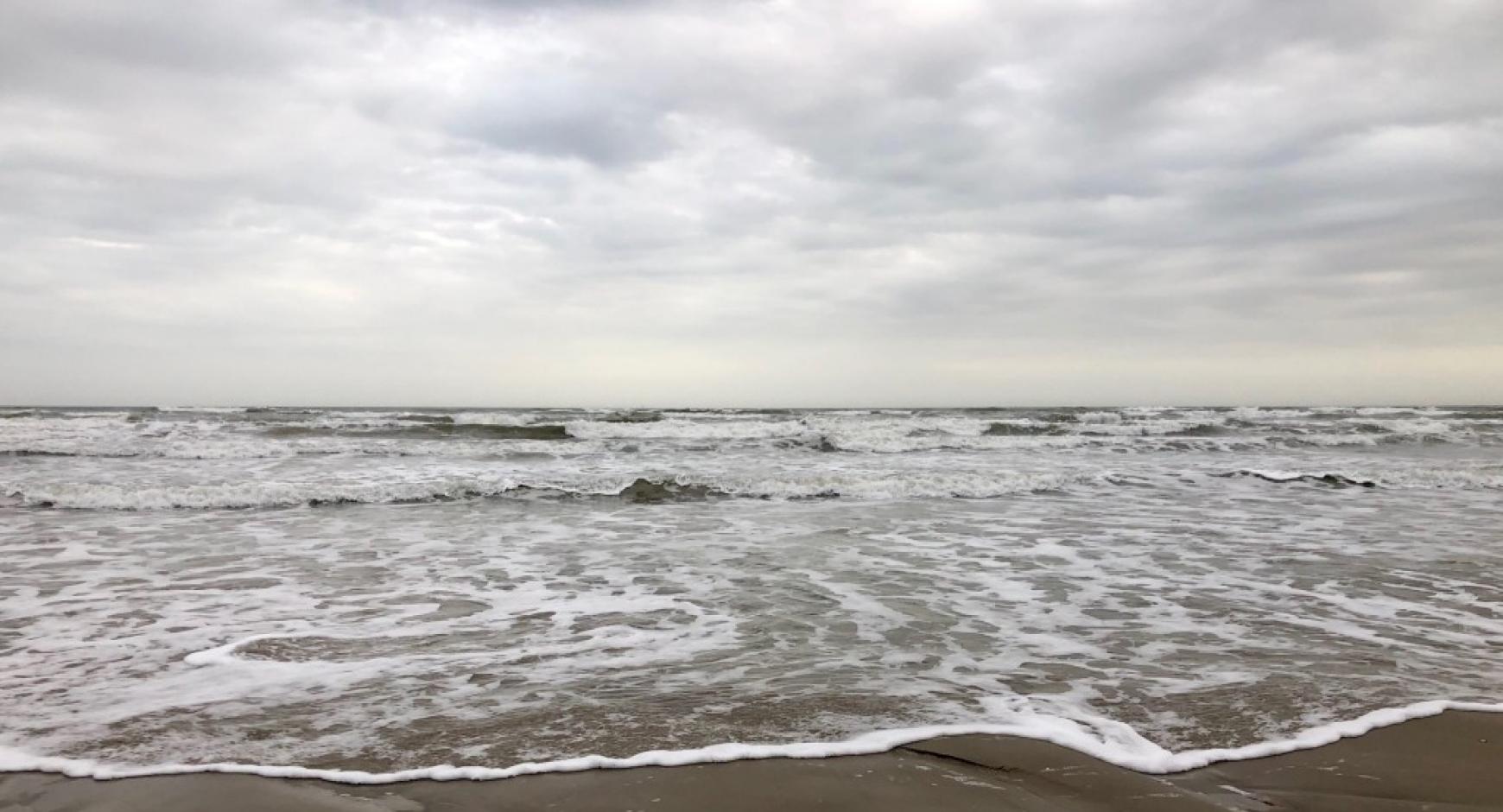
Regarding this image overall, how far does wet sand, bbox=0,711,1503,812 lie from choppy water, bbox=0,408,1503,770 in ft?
0.77

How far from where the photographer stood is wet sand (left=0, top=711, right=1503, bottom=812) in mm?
2621

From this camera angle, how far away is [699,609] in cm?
545

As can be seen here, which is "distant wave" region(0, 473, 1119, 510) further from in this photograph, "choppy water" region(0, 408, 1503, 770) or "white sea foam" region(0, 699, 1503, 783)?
"white sea foam" region(0, 699, 1503, 783)

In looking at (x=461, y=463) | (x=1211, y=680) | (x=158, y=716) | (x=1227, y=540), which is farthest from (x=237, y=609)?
(x=461, y=463)

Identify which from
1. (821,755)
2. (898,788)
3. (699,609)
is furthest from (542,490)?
(898,788)

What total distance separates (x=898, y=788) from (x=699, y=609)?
286 cm

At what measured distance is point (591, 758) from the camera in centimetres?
296

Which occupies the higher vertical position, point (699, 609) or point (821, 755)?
point (821, 755)

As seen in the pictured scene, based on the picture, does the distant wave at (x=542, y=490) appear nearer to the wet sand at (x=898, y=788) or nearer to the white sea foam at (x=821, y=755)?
the white sea foam at (x=821, y=755)

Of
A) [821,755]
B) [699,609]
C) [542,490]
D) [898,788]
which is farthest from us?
[542,490]

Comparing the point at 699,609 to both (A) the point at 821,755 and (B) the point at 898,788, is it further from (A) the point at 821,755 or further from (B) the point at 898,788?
(B) the point at 898,788

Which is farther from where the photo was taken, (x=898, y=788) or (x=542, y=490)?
(x=542, y=490)

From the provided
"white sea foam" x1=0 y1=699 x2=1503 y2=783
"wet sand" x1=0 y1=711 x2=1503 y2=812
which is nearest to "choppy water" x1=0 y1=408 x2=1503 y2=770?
"white sea foam" x1=0 y1=699 x2=1503 y2=783

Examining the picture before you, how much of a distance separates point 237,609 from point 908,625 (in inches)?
174
